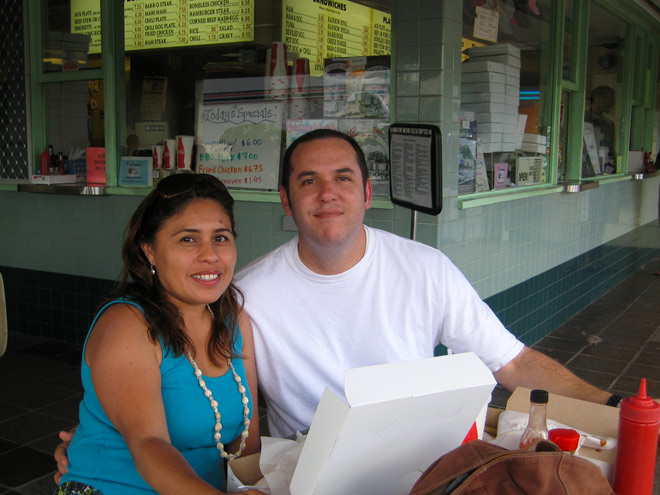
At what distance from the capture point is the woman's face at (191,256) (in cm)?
189

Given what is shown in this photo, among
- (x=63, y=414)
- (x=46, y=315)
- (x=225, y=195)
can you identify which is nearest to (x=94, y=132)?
(x=46, y=315)

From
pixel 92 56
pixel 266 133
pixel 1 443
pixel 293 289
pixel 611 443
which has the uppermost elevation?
pixel 92 56

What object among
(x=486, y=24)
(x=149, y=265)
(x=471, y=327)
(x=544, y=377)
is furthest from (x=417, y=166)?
(x=486, y=24)

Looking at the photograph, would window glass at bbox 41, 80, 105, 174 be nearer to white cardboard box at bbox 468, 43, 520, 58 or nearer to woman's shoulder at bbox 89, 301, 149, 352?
white cardboard box at bbox 468, 43, 520, 58

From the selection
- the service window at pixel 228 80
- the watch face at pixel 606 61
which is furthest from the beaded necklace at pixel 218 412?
the watch face at pixel 606 61

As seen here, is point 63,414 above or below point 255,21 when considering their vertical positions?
below

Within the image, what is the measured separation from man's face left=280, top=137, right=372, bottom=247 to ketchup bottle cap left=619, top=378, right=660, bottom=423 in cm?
91

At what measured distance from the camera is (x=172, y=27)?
5156 millimetres

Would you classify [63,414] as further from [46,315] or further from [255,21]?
[255,21]

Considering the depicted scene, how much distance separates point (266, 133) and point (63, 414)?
2.16m

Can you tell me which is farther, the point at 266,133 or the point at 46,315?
the point at 46,315

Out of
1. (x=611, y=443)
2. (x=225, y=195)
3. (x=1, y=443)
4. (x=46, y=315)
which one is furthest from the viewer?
(x=46, y=315)

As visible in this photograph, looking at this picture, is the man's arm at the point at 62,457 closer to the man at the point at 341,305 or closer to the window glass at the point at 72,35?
the man at the point at 341,305

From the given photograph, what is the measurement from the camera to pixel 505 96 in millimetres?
→ 5125
